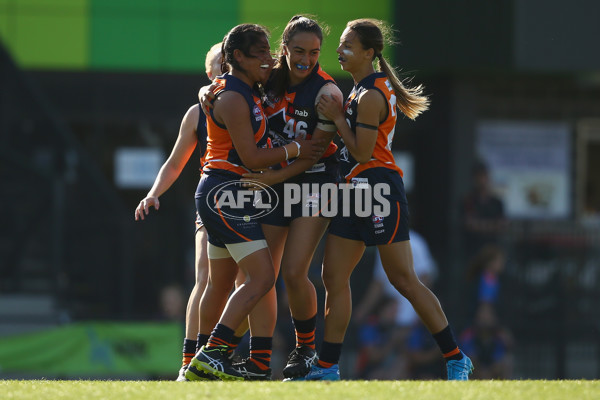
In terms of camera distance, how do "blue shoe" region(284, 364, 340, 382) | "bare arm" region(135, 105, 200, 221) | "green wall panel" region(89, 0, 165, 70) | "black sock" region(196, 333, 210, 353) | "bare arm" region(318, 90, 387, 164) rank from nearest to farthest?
"bare arm" region(318, 90, 387, 164) < "blue shoe" region(284, 364, 340, 382) < "black sock" region(196, 333, 210, 353) < "bare arm" region(135, 105, 200, 221) < "green wall panel" region(89, 0, 165, 70)

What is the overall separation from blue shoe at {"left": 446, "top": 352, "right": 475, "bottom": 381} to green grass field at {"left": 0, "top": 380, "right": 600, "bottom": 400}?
654 mm

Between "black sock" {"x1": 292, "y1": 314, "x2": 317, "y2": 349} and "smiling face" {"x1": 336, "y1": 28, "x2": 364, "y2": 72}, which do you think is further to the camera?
"black sock" {"x1": 292, "y1": 314, "x2": 317, "y2": 349}

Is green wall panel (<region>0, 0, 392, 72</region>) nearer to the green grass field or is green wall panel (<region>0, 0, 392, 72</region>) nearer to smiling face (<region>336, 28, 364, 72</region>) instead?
smiling face (<region>336, 28, 364, 72</region>)

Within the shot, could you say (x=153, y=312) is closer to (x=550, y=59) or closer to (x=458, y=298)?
(x=458, y=298)

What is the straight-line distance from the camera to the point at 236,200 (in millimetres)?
6004

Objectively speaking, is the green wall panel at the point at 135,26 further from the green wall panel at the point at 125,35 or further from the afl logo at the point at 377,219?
the afl logo at the point at 377,219

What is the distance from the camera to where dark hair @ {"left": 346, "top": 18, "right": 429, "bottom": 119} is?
6.16m

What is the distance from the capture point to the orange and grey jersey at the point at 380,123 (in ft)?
20.1

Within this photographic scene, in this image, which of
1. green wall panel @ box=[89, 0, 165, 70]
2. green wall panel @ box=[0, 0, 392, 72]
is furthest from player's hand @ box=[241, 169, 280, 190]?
green wall panel @ box=[89, 0, 165, 70]

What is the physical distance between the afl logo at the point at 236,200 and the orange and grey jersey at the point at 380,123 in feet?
1.85

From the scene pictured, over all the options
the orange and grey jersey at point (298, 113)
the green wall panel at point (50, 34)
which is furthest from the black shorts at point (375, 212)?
the green wall panel at point (50, 34)

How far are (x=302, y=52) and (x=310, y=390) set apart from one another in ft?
6.62

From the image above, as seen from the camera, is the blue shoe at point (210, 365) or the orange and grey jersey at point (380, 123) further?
the orange and grey jersey at point (380, 123)

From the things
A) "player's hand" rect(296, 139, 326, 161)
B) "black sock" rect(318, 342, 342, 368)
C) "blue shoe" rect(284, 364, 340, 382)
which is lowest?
"blue shoe" rect(284, 364, 340, 382)
